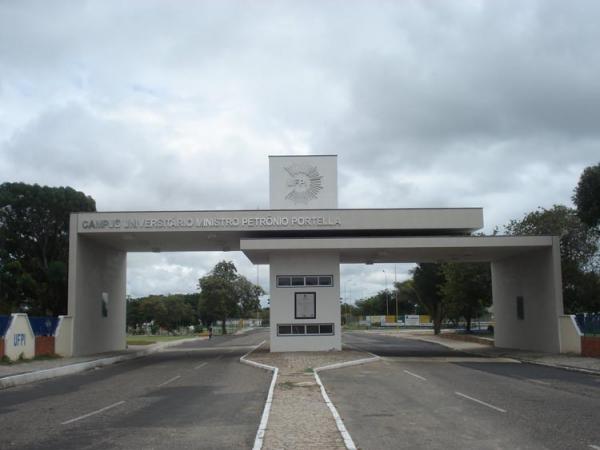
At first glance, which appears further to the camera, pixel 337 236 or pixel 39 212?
pixel 39 212

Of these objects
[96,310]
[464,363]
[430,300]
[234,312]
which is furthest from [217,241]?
[234,312]

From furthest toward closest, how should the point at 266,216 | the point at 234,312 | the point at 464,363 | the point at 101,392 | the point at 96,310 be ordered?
the point at 234,312
the point at 96,310
the point at 266,216
the point at 464,363
the point at 101,392

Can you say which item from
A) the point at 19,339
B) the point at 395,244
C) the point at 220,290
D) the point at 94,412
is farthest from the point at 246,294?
the point at 94,412

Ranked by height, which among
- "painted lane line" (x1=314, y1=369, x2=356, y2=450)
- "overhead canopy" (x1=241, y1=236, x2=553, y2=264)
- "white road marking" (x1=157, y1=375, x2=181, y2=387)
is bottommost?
"white road marking" (x1=157, y1=375, x2=181, y2=387)

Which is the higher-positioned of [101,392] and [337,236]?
[337,236]

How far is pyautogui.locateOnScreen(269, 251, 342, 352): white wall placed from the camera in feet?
102

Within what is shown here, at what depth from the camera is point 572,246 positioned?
118 ft

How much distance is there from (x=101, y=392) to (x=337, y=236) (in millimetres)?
17845

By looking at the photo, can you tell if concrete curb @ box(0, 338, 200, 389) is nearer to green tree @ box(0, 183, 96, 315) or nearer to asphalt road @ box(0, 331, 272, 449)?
asphalt road @ box(0, 331, 272, 449)

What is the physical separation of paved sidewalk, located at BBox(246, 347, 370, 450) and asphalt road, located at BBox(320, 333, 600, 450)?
43 centimetres

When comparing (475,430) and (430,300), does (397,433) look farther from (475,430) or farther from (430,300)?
(430,300)

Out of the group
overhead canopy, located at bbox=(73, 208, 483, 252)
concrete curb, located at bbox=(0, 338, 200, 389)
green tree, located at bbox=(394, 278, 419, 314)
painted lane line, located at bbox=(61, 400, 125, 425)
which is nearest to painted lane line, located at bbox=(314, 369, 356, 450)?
painted lane line, located at bbox=(61, 400, 125, 425)

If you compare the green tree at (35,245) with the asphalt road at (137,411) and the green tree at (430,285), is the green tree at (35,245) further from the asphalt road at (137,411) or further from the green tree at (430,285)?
the green tree at (430,285)

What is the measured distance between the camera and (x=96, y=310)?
114 feet
